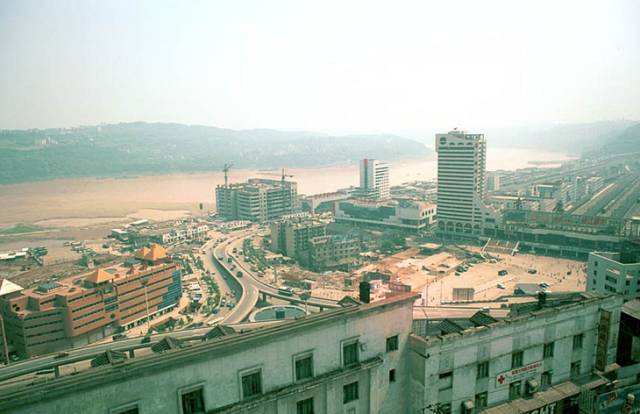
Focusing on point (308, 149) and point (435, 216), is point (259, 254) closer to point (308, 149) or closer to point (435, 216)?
point (435, 216)

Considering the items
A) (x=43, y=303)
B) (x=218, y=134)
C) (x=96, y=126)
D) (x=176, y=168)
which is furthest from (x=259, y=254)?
(x=218, y=134)

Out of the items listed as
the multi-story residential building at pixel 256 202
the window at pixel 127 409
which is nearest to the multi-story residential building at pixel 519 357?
the window at pixel 127 409

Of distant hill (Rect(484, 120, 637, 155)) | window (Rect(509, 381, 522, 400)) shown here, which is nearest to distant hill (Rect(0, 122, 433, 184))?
distant hill (Rect(484, 120, 637, 155))

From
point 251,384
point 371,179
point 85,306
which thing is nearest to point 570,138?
point 371,179

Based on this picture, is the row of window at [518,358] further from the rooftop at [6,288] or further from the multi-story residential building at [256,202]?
the multi-story residential building at [256,202]

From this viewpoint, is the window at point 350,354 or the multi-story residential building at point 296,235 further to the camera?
the multi-story residential building at point 296,235

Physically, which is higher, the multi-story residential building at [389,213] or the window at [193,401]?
the window at [193,401]
